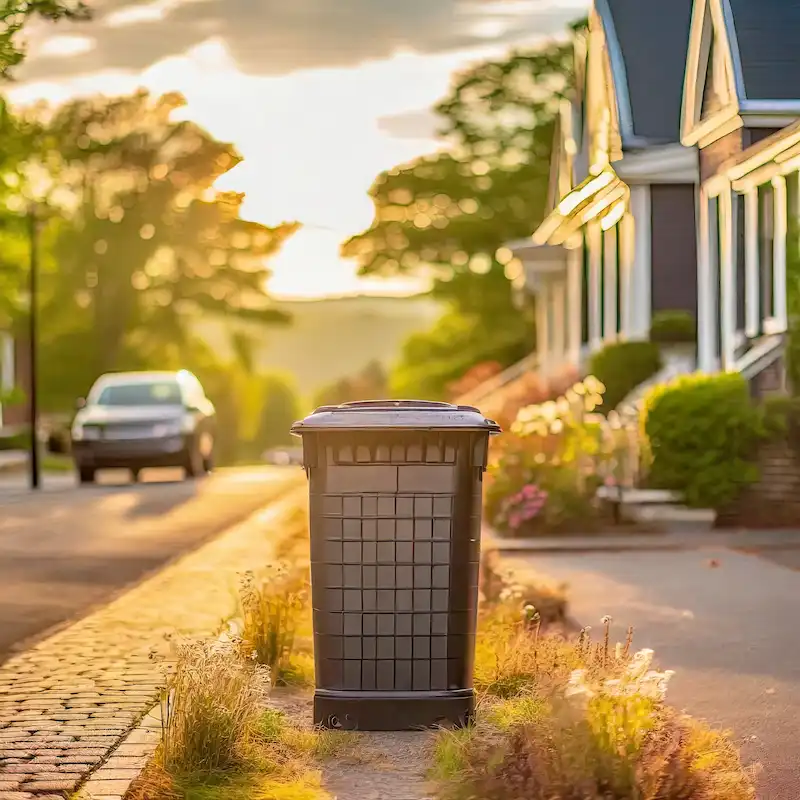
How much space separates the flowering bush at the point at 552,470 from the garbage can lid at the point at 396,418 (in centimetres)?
1021

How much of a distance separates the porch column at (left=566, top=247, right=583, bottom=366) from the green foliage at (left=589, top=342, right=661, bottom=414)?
5.23 m

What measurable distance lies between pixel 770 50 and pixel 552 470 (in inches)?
221

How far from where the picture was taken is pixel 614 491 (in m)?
18.5

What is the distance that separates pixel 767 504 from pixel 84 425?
13.2 metres

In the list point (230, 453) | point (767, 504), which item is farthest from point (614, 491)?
point (230, 453)

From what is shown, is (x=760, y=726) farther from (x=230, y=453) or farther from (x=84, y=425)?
(x=230, y=453)

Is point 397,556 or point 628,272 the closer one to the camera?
point 397,556

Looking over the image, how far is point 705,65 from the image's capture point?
21.4m

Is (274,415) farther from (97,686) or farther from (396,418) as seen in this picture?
(396,418)

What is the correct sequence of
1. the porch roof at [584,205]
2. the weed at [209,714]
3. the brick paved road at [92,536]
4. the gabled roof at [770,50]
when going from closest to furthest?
the weed at [209,714] < the brick paved road at [92,536] < the gabled roof at [770,50] < the porch roof at [584,205]

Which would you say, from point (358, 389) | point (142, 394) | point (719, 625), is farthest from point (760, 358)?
point (358, 389)

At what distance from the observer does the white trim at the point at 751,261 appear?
2000 centimetres

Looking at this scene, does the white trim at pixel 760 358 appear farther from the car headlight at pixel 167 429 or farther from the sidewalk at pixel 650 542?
the car headlight at pixel 167 429

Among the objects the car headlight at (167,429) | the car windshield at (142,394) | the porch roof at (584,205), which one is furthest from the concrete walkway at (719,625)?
the car windshield at (142,394)
